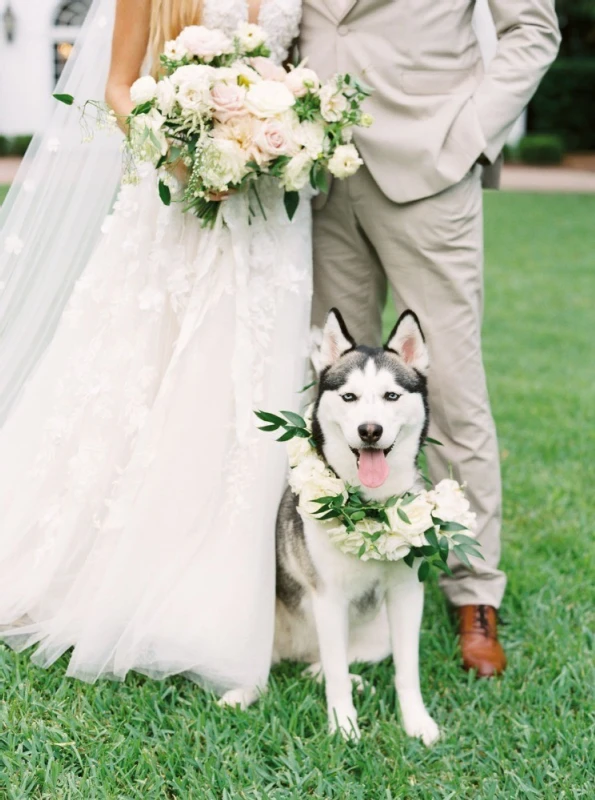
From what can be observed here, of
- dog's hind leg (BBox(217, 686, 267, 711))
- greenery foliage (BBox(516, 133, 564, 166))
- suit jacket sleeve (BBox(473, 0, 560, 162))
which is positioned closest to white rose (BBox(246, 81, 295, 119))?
suit jacket sleeve (BBox(473, 0, 560, 162))

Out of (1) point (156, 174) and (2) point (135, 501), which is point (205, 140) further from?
(2) point (135, 501)

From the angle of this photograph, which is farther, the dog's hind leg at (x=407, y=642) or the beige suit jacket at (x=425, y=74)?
the beige suit jacket at (x=425, y=74)

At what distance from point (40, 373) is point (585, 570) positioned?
236 cm

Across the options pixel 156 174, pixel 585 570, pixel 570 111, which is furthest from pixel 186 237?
pixel 570 111

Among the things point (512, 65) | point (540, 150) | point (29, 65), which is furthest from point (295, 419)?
point (29, 65)

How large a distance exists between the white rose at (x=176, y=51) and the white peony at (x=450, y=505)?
1533mm

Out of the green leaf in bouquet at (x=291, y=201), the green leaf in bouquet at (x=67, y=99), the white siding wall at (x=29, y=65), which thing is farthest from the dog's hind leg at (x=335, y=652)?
the white siding wall at (x=29, y=65)

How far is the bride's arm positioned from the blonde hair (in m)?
0.03

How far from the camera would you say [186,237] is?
3211mm

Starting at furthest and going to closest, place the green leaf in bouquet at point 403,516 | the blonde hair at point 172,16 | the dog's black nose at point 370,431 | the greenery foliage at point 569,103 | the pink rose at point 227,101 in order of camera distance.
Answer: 1. the greenery foliage at point 569,103
2. the blonde hair at point 172,16
3. the pink rose at point 227,101
4. the green leaf in bouquet at point 403,516
5. the dog's black nose at point 370,431

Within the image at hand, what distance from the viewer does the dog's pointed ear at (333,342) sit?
280 centimetres

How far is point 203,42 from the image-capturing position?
286cm

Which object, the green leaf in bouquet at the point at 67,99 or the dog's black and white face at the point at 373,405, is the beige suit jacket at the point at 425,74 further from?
the green leaf in bouquet at the point at 67,99

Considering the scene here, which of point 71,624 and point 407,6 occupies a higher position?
point 407,6
